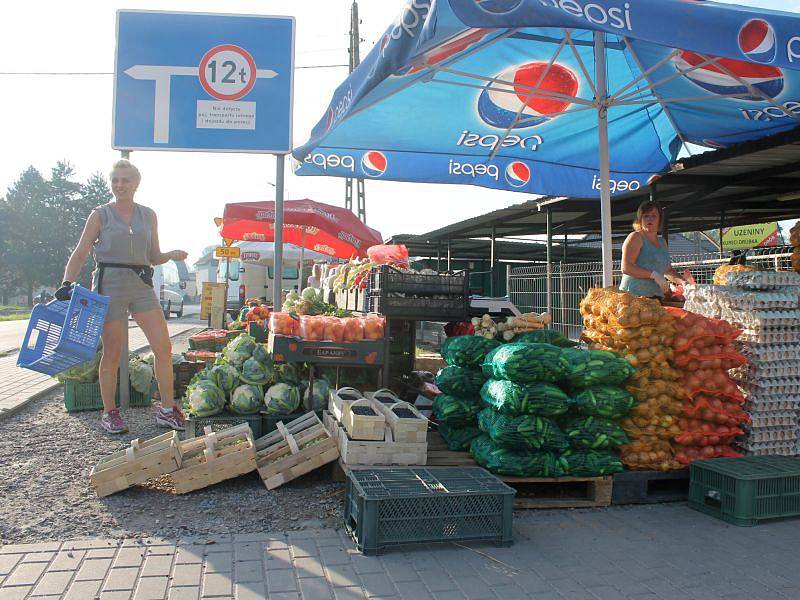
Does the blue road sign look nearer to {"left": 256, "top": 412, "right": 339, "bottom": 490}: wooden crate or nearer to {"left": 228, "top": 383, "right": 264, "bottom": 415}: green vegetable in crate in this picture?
{"left": 228, "top": 383, "right": 264, "bottom": 415}: green vegetable in crate

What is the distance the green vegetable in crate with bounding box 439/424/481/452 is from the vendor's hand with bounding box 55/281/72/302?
3042mm

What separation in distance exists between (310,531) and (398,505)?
61cm

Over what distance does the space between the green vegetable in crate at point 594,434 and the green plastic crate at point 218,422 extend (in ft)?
8.15

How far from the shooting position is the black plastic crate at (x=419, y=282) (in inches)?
211

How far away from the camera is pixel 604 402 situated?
403 cm

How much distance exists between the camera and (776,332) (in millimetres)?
4434

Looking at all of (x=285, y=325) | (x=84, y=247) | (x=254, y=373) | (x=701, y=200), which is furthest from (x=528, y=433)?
(x=701, y=200)

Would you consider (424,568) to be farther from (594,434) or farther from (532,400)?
(594,434)

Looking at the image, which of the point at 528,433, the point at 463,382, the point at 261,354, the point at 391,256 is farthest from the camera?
the point at 391,256

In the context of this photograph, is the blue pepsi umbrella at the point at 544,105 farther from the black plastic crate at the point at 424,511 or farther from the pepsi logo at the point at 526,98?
the black plastic crate at the point at 424,511

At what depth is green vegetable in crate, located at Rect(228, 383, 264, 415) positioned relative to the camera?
511cm

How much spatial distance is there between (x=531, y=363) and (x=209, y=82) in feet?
15.8

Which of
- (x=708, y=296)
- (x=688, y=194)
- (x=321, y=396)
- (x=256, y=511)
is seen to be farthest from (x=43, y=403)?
(x=688, y=194)

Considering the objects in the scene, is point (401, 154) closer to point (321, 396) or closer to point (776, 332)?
point (321, 396)
